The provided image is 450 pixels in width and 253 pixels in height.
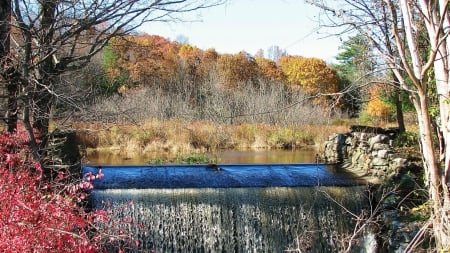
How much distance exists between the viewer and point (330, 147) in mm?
10242

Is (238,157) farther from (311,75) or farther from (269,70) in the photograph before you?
(311,75)

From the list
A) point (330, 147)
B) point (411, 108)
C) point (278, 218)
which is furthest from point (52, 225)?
point (411, 108)

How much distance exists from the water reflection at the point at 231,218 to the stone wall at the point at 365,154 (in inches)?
46.9

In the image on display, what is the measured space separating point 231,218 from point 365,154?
10.4 ft

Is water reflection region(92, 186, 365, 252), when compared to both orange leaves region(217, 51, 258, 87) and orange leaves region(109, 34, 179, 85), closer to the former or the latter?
orange leaves region(109, 34, 179, 85)

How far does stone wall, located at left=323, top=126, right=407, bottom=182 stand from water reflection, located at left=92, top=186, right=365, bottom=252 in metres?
1.19

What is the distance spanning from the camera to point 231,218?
7250mm

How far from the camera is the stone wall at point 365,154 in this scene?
27.5ft

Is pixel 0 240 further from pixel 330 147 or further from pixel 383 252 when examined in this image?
pixel 330 147

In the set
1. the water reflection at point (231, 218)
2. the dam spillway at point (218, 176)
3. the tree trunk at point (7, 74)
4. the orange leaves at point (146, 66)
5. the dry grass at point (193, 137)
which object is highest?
the orange leaves at point (146, 66)

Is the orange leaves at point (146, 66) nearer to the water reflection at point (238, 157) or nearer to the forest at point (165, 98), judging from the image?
the forest at point (165, 98)

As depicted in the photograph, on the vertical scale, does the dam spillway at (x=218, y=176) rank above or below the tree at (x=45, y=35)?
below

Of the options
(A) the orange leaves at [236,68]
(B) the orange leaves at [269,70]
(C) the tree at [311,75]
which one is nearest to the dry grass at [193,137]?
(A) the orange leaves at [236,68]

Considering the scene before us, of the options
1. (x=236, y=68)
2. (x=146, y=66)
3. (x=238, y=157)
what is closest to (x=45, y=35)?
(x=238, y=157)
